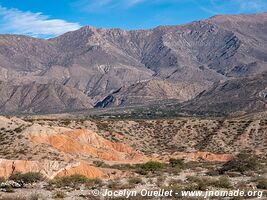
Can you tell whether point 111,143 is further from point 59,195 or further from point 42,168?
point 59,195

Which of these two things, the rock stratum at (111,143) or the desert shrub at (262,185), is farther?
the rock stratum at (111,143)

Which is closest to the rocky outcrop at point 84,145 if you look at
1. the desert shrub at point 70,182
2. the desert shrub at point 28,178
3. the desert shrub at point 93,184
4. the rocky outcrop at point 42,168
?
the rocky outcrop at point 42,168

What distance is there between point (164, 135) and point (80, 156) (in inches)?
1567

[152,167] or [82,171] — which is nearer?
[82,171]

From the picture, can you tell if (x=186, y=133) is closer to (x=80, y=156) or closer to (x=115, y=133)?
(x=115, y=133)

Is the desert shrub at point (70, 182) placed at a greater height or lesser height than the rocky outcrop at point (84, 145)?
greater

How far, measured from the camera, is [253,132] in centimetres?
8612

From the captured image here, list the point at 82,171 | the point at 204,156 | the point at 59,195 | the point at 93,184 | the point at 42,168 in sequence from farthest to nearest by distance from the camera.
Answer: the point at 204,156
the point at 82,171
the point at 42,168
the point at 93,184
the point at 59,195

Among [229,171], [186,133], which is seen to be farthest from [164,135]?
[229,171]

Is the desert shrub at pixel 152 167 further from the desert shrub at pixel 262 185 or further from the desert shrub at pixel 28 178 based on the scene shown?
the desert shrub at pixel 262 185

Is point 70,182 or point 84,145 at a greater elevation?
point 70,182

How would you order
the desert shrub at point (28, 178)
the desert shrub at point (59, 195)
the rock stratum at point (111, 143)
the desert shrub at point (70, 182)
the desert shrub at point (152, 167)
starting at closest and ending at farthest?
the desert shrub at point (59, 195) < the desert shrub at point (70, 182) < the desert shrub at point (28, 178) < the rock stratum at point (111, 143) < the desert shrub at point (152, 167)

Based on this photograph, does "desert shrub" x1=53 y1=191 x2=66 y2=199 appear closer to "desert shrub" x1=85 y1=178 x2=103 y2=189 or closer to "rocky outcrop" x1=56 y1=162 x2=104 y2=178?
"desert shrub" x1=85 y1=178 x2=103 y2=189

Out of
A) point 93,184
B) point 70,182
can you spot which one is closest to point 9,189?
point 70,182
